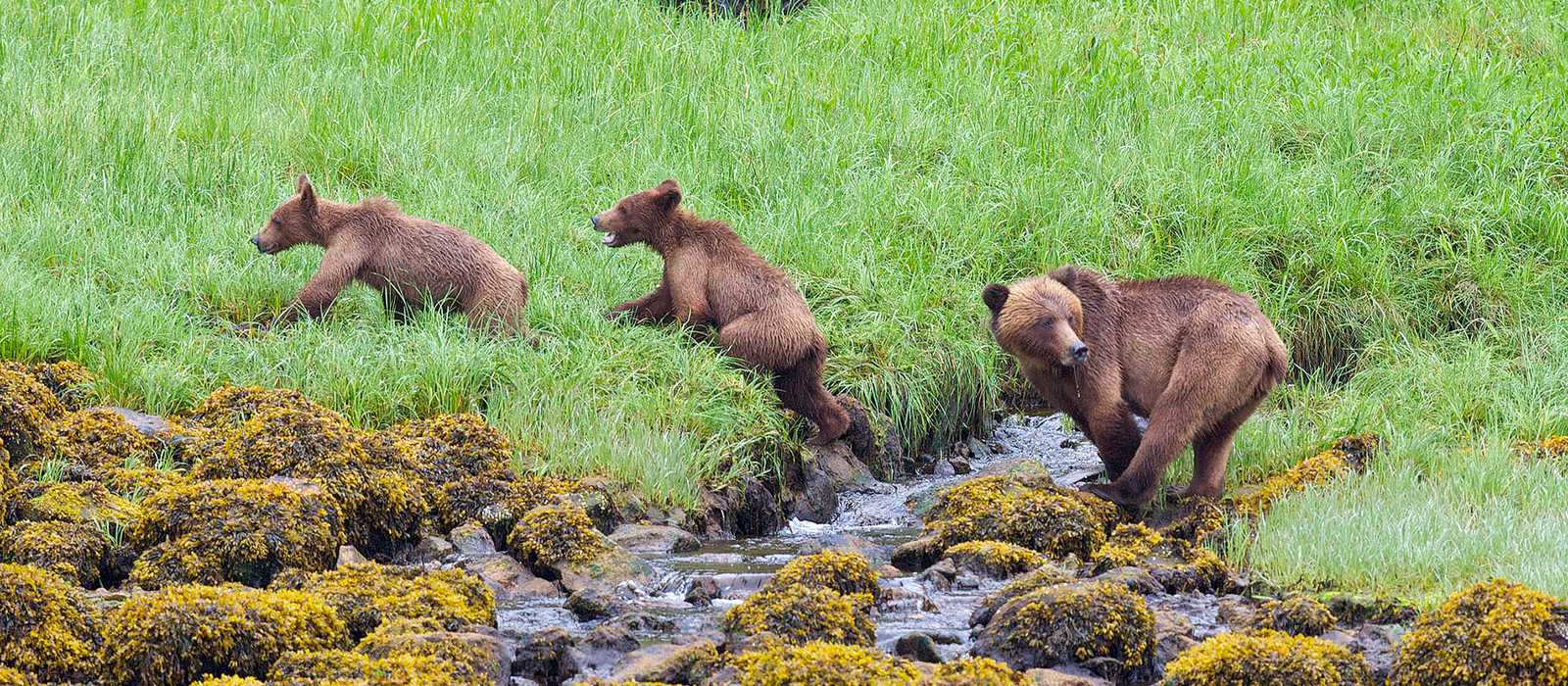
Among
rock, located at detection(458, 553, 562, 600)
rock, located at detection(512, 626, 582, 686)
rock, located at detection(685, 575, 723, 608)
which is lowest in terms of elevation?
rock, located at detection(458, 553, 562, 600)

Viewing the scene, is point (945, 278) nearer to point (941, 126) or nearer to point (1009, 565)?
point (941, 126)

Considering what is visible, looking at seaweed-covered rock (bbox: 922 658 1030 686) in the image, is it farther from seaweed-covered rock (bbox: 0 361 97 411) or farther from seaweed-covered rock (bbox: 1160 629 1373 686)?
seaweed-covered rock (bbox: 0 361 97 411)

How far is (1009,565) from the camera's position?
20.6 ft

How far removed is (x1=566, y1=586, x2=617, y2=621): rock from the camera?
5.63 meters

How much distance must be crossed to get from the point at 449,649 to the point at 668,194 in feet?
14.2

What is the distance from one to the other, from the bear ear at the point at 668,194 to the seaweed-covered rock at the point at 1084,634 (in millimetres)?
4054

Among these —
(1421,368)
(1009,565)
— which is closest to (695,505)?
(1009,565)

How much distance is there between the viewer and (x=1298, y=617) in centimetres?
538

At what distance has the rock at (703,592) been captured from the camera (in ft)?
19.4

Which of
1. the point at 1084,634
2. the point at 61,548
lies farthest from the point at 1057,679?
the point at 61,548

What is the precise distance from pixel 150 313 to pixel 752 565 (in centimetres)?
353

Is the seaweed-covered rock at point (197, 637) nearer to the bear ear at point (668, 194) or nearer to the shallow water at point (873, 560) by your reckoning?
the shallow water at point (873, 560)

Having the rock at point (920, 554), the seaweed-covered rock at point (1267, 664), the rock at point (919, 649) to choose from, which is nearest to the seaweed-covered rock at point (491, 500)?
the rock at point (920, 554)

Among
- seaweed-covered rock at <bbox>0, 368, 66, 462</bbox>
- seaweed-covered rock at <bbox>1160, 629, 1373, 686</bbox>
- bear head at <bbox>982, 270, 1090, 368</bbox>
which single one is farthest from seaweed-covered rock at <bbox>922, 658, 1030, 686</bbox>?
seaweed-covered rock at <bbox>0, 368, 66, 462</bbox>
